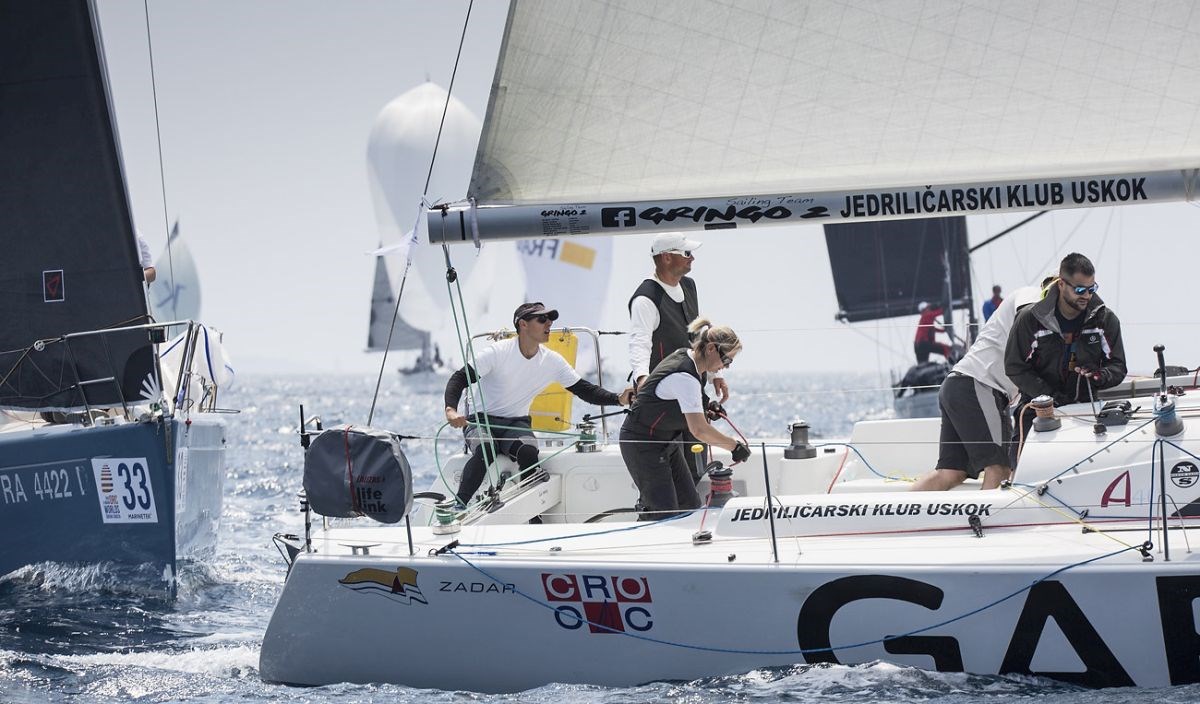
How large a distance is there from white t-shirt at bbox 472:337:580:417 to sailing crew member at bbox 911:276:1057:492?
66.9 inches

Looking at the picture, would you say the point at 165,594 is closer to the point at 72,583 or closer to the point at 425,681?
the point at 72,583

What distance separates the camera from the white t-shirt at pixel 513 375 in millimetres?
5734

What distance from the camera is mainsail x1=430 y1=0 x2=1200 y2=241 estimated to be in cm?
462

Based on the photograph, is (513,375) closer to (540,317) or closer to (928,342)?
(540,317)

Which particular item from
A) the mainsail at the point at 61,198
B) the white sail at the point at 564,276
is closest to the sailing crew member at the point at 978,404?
the mainsail at the point at 61,198

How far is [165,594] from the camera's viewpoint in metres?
6.71

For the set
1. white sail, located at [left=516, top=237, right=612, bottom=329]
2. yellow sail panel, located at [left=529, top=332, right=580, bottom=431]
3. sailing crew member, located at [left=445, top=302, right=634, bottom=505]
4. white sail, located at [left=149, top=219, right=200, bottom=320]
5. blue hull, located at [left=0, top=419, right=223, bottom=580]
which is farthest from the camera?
white sail, located at [left=149, top=219, right=200, bottom=320]

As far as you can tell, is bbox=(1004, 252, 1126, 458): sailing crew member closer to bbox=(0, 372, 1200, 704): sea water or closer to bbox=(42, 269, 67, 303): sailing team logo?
bbox=(0, 372, 1200, 704): sea water

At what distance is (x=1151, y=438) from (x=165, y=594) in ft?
16.1

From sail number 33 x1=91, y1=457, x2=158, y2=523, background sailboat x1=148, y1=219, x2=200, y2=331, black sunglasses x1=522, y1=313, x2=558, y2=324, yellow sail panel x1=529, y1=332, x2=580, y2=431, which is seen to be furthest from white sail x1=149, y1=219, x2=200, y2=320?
black sunglasses x1=522, y1=313, x2=558, y2=324

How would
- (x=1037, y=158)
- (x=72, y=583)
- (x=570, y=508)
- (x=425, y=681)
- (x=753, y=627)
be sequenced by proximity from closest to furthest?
(x=753, y=627), (x=425, y=681), (x=1037, y=158), (x=570, y=508), (x=72, y=583)

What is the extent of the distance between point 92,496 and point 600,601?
3.82 meters

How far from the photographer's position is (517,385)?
577 centimetres

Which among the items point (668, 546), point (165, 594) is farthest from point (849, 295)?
point (668, 546)
